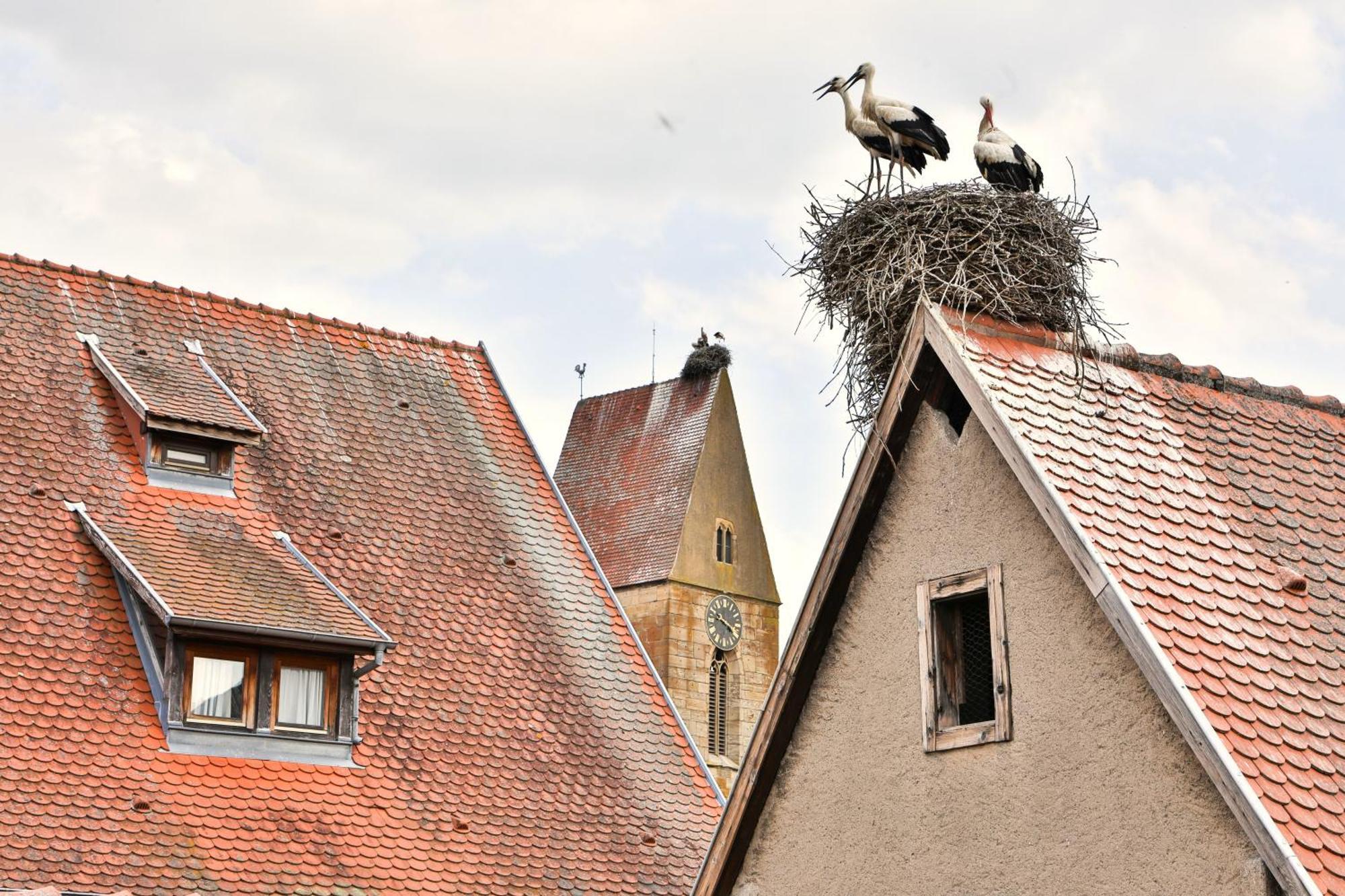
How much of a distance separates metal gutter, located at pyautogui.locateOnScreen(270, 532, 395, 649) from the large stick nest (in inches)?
209

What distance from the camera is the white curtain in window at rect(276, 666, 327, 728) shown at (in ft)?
46.1

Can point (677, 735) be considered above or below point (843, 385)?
below

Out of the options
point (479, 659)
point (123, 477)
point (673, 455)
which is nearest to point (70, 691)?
point (123, 477)

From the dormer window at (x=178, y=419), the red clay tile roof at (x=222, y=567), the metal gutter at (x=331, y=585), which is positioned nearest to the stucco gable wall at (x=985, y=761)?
the metal gutter at (x=331, y=585)

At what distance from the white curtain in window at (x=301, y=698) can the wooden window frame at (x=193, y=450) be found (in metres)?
2.19

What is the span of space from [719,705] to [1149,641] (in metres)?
34.0

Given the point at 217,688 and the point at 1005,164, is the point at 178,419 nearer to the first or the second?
the point at 217,688

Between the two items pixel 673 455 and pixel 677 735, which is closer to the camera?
pixel 677 735

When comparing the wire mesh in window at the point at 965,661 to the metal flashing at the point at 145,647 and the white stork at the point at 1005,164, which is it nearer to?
the white stork at the point at 1005,164

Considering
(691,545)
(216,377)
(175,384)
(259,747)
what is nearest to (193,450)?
(175,384)

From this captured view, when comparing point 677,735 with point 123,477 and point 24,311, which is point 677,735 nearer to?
point 123,477

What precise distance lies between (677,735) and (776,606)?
2738 cm

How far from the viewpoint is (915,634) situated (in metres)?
9.27

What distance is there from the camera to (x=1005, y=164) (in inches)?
422
